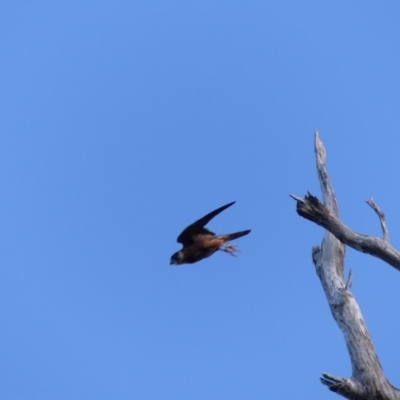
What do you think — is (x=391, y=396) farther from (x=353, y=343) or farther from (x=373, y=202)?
(x=373, y=202)

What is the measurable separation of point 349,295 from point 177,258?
3.79 metres

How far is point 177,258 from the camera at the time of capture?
457 inches

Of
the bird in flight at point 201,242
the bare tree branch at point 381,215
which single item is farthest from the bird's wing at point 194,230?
the bare tree branch at point 381,215

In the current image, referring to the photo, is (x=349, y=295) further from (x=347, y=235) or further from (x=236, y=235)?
(x=236, y=235)

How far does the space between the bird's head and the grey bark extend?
2.69 meters

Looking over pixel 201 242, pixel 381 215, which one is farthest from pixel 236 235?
pixel 381 215

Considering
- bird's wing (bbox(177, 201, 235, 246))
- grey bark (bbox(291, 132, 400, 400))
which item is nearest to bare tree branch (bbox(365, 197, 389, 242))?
grey bark (bbox(291, 132, 400, 400))

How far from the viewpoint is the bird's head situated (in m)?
11.5

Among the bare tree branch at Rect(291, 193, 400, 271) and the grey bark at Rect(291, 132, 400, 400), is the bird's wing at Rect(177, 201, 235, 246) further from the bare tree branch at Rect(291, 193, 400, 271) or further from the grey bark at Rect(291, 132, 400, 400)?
the bare tree branch at Rect(291, 193, 400, 271)

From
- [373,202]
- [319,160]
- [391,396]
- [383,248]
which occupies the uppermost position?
[319,160]

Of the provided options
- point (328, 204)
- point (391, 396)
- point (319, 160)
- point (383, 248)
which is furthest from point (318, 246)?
point (391, 396)

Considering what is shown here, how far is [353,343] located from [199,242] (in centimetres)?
381

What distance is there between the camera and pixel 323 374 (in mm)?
7254

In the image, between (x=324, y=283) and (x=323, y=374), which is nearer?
(x=323, y=374)
